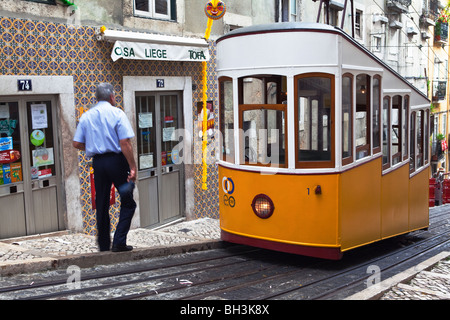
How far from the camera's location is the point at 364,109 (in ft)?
23.6

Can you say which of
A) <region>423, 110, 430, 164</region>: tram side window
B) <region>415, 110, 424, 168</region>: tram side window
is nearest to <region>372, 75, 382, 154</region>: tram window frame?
<region>415, 110, 424, 168</region>: tram side window

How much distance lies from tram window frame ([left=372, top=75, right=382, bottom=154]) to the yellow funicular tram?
0.01 meters

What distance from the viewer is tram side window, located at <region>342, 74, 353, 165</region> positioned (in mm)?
6656

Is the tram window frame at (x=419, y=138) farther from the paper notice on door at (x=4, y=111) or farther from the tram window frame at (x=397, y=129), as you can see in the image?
the paper notice on door at (x=4, y=111)

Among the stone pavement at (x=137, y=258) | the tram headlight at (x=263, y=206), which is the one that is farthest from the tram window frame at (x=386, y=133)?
the tram headlight at (x=263, y=206)

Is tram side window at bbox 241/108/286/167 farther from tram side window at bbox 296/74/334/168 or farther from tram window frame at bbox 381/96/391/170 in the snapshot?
tram window frame at bbox 381/96/391/170

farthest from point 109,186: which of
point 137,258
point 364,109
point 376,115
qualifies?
point 376,115

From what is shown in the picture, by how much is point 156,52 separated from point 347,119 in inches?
186

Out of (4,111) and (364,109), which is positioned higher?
(4,111)

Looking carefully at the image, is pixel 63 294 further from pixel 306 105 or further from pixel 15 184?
pixel 15 184

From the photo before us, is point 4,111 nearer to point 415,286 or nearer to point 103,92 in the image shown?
point 103,92

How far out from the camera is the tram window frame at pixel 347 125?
6656mm

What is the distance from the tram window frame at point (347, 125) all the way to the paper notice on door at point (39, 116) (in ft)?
15.1

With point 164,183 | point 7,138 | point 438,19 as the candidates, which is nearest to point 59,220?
point 7,138
